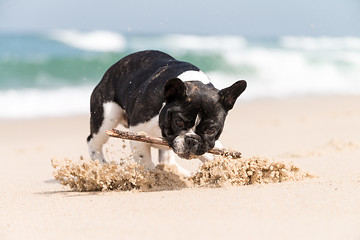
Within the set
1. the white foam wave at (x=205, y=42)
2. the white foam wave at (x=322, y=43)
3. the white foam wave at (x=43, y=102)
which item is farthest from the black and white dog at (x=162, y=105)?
the white foam wave at (x=322, y=43)

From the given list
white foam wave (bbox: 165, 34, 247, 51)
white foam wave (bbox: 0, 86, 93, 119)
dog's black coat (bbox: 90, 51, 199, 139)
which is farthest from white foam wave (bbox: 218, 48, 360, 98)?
dog's black coat (bbox: 90, 51, 199, 139)

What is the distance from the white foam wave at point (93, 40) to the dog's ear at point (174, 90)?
868 inches

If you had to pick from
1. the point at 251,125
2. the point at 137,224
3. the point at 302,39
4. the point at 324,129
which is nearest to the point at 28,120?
the point at 251,125

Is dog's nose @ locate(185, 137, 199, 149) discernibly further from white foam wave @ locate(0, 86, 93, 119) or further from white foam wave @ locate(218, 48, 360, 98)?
white foam wave @ locate(218, 48, 360, 98)

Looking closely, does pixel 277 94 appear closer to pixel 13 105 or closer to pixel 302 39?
pixel 13 105

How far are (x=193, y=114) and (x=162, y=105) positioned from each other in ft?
1.68

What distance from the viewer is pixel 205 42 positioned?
3059 cm

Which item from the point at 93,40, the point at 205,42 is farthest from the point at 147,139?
the point at 205,42

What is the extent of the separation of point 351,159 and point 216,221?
3320 millimetres

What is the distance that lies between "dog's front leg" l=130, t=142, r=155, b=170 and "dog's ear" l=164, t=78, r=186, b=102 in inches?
34.4

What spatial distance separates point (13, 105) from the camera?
14.8 metres

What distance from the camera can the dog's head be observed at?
511cm

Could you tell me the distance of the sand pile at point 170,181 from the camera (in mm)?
5484

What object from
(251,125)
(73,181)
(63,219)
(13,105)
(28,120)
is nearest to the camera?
(63,219)
